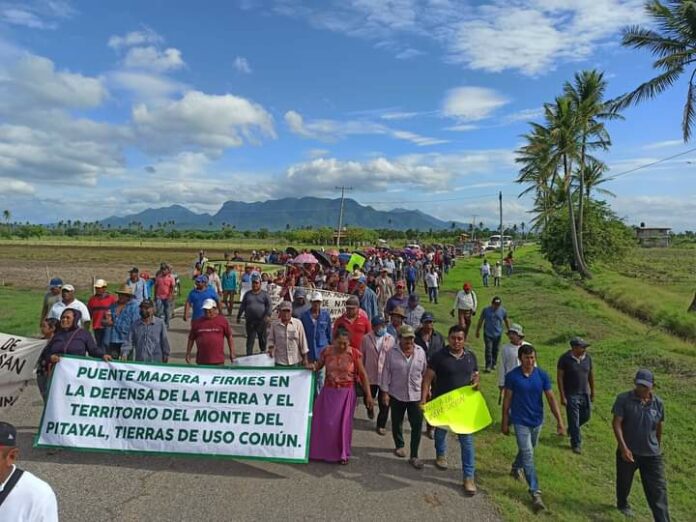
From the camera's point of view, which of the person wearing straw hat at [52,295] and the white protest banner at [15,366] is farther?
the person wearing straw hat at [52,295]

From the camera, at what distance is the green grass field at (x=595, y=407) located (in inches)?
234

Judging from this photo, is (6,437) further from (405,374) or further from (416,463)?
(416,463)

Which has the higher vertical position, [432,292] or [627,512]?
[432,292]

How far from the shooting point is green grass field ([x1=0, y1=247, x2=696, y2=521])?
5.95m

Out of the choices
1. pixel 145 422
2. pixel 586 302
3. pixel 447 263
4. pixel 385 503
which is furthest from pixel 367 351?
pixel 447 263

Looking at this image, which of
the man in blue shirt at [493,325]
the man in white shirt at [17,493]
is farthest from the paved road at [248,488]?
the man in blue shirt at [493,325]

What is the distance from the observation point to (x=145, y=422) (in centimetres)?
630

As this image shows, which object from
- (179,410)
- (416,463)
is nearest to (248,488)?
(179,410)

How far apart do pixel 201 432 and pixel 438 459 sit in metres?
2.75

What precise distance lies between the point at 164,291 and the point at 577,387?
30.6 ft

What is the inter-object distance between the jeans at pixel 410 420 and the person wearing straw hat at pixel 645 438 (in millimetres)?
2083

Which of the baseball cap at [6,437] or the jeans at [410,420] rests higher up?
the baseball cap at [6,437]

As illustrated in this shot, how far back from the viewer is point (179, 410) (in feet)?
20.7

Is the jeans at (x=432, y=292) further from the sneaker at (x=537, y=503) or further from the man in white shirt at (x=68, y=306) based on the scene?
the sneaker at (x=537, y=503)
